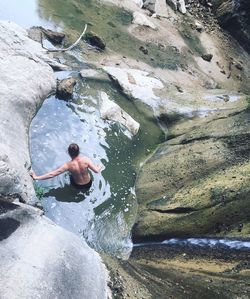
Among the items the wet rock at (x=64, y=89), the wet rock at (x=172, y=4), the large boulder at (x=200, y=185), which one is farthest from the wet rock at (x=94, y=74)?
the wet rock at (x=172, y=4)

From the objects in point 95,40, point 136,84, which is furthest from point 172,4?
point 136,84

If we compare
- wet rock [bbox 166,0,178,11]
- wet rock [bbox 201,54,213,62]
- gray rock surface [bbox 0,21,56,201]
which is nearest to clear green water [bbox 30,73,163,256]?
gray rock surface [bbox 0,21,56,201]

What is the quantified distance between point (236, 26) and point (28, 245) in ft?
58.5

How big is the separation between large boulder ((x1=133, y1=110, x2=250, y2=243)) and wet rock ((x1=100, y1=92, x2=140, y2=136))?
1123 millimetres

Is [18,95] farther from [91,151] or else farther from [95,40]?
[95,40]

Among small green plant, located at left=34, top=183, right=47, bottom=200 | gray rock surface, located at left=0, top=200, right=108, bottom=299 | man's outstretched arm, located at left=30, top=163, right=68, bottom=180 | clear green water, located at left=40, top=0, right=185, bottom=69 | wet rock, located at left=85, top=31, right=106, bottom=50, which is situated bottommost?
clear green water, located at left=40, top=0, right=185, bottom=69

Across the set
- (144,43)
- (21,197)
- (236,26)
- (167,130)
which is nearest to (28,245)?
(21,197)

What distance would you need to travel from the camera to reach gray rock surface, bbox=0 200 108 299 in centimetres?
652

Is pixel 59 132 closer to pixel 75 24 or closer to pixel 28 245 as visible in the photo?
pixel 28 245

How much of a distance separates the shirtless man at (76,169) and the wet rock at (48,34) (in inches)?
250

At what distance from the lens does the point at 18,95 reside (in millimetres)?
10891

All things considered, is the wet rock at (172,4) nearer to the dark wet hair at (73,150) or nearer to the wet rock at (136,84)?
the wet rock at (136,84)

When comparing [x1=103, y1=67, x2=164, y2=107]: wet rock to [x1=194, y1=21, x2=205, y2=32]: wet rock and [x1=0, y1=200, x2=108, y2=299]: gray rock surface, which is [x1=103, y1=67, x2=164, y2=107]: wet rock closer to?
[x1=194, y1=21, x2=205, y2=32]: wet rock

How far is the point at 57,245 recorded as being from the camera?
25.3 ft
